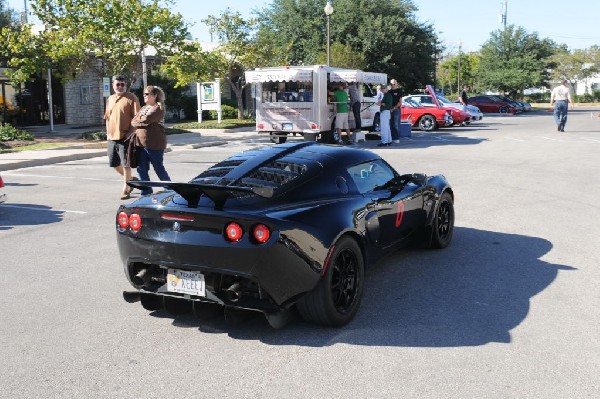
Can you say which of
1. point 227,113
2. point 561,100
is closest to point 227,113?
point 227,113

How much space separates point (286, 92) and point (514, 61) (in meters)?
44.3

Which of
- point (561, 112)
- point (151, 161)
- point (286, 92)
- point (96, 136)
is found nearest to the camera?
point (151, 161)

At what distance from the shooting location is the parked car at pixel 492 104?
146ft

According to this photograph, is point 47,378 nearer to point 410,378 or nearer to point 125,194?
point 410,378

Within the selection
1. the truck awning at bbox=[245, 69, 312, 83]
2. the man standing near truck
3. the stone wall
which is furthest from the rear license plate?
the stone wall

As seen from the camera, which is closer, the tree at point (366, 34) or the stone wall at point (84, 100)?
the stone wall at point (84, 100)

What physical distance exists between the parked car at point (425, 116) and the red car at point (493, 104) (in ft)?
61.4

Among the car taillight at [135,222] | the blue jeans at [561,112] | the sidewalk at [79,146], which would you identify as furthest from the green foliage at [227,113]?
the car taillight at [135,222]

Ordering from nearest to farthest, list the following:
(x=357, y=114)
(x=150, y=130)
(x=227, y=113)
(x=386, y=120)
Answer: (x=150, y=130)
(x=386, y=120)
(x=357, y=114)
(x=227, y=113)

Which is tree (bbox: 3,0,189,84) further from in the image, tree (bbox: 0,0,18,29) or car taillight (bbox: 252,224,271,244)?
car taillight (bbox: 252,224,271,244)

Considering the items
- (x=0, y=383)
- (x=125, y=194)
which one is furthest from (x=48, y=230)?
(x=0, y=383)

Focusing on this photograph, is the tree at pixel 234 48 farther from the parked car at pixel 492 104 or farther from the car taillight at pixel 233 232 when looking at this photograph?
the car taillight at pixel 233 232

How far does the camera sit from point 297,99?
19969 millimetres

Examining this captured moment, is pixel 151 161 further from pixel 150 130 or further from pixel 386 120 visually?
pixel 386 120
